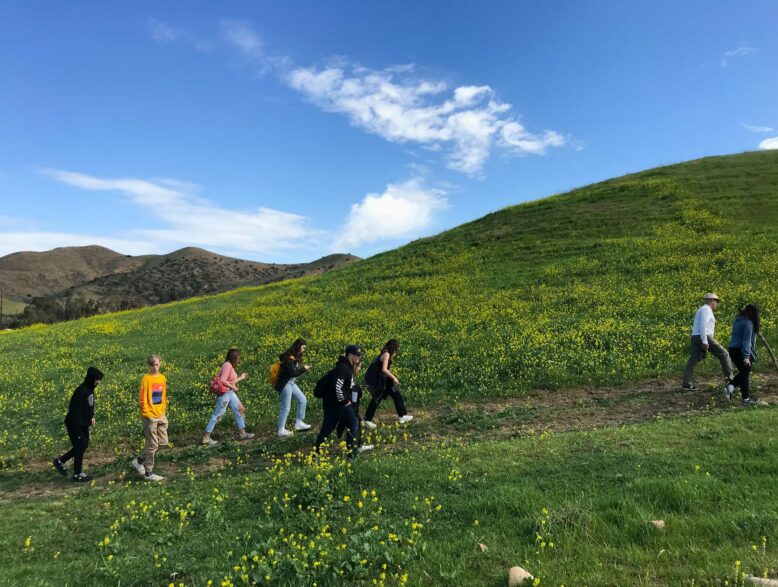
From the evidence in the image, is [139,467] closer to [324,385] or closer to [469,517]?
[324,385]

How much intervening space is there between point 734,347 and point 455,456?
25.8 feet

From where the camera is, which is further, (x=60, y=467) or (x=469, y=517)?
(x=60, y=467)

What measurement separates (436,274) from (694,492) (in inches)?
1121

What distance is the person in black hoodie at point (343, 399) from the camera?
369 inches

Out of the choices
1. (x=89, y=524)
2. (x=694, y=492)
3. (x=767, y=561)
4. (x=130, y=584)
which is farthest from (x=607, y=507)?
(x=89, y=524)

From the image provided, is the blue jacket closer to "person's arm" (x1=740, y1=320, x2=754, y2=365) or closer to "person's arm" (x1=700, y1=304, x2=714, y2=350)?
"person's arm" (x1=740, y1=320, x2=754, y2=365)

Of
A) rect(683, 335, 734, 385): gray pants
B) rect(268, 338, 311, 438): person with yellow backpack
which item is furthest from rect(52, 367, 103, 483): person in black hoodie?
rect(683, 335, 734, 385): gray pants

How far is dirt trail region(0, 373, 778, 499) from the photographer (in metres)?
10.6

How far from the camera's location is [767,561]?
4.35 metres

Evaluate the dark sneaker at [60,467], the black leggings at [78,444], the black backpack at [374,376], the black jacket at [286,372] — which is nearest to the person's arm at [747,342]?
the black backpack at [374,376]

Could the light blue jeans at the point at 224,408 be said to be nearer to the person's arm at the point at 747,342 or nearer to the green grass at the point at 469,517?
the green grass at the point at 469,517

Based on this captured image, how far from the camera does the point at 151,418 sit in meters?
10.2

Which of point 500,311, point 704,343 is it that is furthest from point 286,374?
point 500,311

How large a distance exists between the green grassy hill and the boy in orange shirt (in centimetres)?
41
